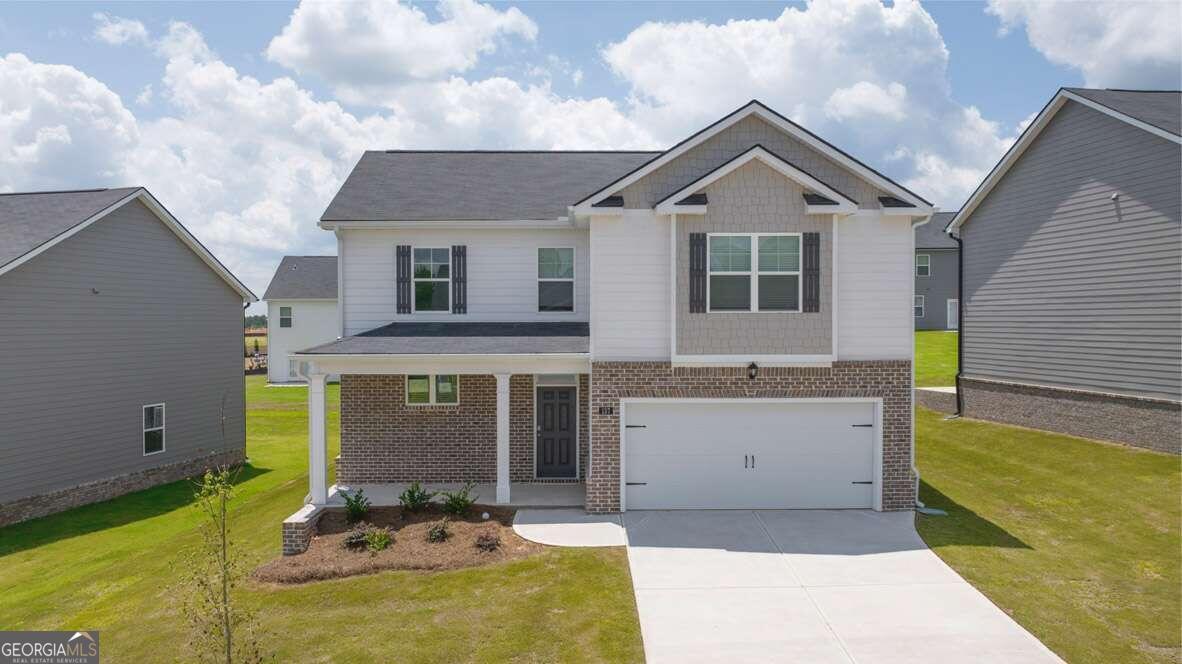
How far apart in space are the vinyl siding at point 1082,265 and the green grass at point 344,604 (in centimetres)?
1328

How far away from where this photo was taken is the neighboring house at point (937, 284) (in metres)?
37.9

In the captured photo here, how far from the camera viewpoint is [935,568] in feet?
30.5

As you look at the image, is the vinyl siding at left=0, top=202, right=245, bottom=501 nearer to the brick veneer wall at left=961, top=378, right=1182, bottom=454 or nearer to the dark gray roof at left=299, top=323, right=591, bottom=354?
the dark gray roof at left=299, top=323, right=591, bottom=354

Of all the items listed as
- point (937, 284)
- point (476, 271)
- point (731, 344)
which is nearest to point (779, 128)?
point (731, 344)

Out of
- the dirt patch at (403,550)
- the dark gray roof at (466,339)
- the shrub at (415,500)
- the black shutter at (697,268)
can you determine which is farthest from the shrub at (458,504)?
the black shutter at (697,268)

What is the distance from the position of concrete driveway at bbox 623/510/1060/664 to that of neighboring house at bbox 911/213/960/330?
30.7m

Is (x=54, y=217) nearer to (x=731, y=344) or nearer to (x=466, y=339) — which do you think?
(x=466, y=339)

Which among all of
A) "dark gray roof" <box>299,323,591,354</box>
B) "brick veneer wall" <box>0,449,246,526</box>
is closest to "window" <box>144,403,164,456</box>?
"brick veneer wall" <box>0,449,246,526</box>

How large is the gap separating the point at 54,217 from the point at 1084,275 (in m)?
25.2

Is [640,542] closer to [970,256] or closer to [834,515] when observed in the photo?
[834,515]

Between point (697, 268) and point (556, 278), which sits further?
point (556, 278)

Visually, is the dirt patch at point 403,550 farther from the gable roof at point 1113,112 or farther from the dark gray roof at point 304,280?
the dark gray roof at point 304,280

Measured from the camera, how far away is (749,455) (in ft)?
38.5

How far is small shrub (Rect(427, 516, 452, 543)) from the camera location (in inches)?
405
